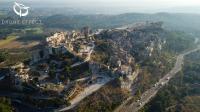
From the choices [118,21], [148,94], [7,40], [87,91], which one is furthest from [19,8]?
[87,91]

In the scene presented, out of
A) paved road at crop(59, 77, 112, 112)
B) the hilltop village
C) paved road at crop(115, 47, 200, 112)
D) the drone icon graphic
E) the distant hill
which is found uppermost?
the drone icon graphic

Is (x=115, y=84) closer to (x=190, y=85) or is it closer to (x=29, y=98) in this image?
(x=29, y=98)

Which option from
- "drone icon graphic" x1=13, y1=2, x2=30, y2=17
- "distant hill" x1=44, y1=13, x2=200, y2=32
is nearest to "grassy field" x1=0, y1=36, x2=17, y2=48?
"drone icon graphic" x1=13, y1=2, x2=30, y2=17

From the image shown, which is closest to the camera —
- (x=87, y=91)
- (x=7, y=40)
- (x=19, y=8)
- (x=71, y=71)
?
(x=87, y=91)

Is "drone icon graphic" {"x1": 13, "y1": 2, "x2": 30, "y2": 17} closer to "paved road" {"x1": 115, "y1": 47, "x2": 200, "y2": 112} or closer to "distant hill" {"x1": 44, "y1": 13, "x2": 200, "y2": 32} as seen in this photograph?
"distant hill" {"x1": 44, "y1": 13, "x2": 200, "y2": 32}

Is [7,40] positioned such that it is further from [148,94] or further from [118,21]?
[118,21]

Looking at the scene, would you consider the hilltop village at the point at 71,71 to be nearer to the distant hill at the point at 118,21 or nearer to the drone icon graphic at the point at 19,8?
the drone icon graphic at the point at 19,8

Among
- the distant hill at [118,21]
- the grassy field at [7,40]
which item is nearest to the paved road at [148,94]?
the grassy field at [7,40]

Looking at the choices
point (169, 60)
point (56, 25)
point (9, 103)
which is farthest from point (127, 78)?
point (56, 25)
